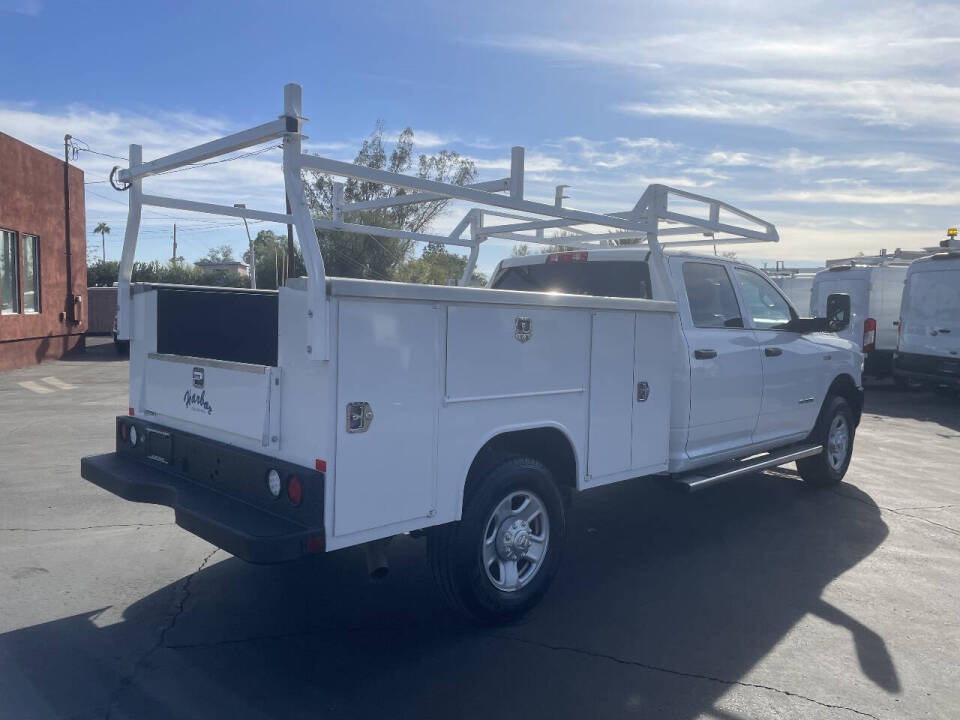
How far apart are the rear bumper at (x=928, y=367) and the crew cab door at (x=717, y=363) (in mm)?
9177

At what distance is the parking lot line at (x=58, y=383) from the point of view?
14.6 m

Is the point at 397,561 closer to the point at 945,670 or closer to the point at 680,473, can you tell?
the point at 680,473

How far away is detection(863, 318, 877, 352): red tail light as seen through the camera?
15891 millimetres

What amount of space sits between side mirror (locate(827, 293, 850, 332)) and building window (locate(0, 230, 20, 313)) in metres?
16.7

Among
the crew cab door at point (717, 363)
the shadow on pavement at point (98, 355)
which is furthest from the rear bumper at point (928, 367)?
the shadow on pavement at point (98, 355)

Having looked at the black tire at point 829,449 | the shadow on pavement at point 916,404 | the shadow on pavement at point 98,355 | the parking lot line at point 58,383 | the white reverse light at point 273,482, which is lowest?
the shadow on pavement at point 98,355

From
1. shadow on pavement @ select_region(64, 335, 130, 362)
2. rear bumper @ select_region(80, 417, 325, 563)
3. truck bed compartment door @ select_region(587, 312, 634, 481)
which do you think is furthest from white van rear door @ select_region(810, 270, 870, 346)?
shadow on pavement @ select_region(64, 335, 130, 362)

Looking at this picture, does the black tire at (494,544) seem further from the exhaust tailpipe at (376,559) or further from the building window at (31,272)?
the building window at (31,272)

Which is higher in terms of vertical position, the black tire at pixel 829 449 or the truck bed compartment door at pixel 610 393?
the truck bed compartment door at pixel 610 393

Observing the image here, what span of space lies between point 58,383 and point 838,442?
13676mm

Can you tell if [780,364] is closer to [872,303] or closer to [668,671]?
[668,671]

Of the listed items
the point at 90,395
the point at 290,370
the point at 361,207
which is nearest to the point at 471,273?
the point at 361,207

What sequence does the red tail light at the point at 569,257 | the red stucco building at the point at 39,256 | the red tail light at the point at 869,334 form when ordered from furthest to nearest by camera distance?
1. the red stucco building at the point at 39,256
2. the red tail light at the point at 869,334
3. the red tail light at the point at 569,257

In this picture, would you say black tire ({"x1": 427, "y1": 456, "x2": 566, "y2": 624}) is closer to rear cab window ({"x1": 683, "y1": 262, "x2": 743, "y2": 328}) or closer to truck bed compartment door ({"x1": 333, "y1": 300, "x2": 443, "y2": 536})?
truck bed compartment door ({"x1": 333, "y1": 300, "x2": 443, "y2": 536})
